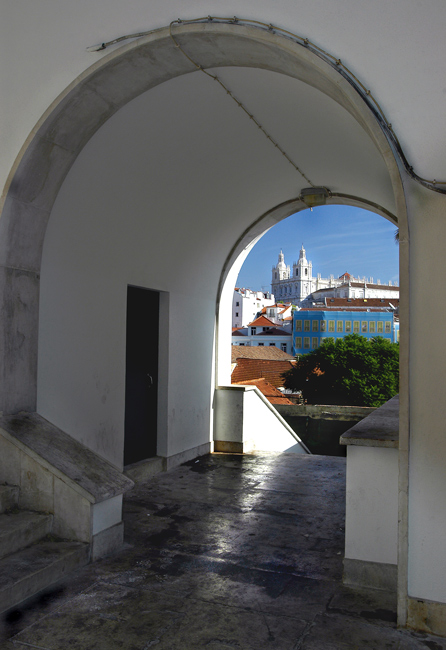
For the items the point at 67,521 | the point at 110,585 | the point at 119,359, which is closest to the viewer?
the point at 110,585

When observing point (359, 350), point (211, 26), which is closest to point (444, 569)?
point (211, 26)

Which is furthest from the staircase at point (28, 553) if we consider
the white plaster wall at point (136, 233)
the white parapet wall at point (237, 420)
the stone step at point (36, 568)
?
the white parapet wall at point (237, 420)

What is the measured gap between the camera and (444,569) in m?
3.52

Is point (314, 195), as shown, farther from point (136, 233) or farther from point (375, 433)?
point (375, 433)

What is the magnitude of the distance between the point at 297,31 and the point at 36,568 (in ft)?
14.0

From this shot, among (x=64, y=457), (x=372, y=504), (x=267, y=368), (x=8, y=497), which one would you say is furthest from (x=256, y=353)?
(x=372, y=504)

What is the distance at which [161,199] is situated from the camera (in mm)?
6934

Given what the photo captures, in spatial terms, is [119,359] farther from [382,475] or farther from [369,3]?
[369,3]

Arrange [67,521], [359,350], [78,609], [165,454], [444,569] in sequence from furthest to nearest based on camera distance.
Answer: [359,350]
[165,454]
[67,521]
[78,609]
[444,569]

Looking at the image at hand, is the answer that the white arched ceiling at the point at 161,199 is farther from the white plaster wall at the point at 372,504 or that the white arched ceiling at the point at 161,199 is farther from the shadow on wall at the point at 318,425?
the shadow on wall at the point at 318,425

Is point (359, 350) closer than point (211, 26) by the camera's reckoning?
No

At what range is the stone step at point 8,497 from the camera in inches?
182

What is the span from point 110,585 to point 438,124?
3947 mm

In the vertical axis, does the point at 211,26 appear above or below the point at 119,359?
above
